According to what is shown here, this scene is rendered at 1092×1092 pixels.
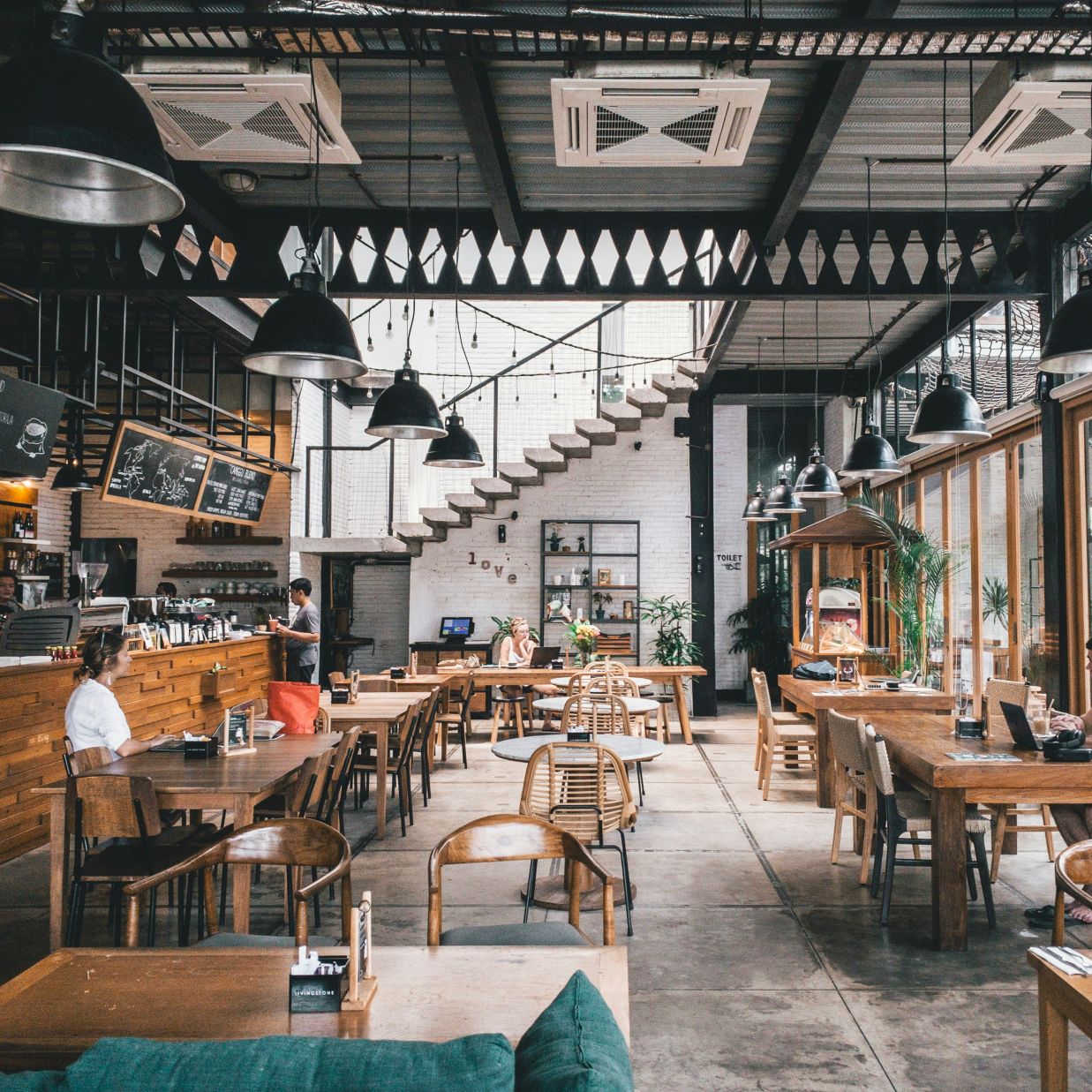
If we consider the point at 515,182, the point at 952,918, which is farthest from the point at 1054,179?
the point at 952,918

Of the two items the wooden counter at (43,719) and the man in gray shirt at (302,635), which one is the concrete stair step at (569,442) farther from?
the wooden counter at (43,719)

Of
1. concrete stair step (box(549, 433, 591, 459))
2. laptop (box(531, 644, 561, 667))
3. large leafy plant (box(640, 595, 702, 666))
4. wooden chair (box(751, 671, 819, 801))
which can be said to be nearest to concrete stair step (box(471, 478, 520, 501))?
concrete stair step (box(549, 433, 591, 459))

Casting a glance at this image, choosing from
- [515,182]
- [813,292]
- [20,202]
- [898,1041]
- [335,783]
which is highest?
[515,182]

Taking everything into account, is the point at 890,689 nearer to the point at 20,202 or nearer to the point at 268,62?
the point at 268,62

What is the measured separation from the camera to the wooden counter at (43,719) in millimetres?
5562

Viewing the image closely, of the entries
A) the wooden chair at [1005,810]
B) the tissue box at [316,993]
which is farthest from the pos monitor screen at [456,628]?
the tissue box at [316,993]

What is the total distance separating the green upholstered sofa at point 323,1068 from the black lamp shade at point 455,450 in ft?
20.3

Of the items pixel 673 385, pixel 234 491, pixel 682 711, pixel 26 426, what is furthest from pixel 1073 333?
pixel 234 491

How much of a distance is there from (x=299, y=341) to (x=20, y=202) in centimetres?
142

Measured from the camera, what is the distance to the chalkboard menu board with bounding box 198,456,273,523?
970 cm

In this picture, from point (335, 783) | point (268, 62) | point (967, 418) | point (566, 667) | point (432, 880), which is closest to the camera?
point (432, 880)

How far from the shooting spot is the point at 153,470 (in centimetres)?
853

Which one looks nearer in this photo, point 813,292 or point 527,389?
point 813,292

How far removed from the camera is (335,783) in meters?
4.78
